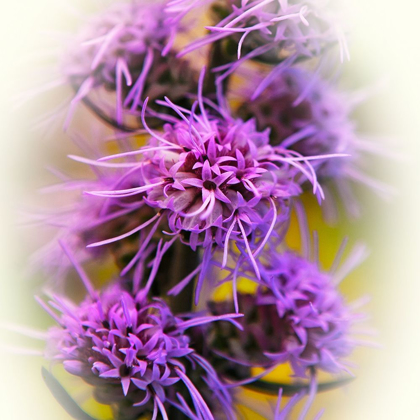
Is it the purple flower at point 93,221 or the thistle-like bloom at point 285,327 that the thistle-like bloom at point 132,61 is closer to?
the purple flower at point 93,221

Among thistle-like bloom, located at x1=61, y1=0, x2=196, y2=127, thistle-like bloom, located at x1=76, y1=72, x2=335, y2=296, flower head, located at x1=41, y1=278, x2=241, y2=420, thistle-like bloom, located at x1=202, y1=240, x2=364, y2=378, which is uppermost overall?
thistle-like bloom, located at x1=61, y1=0, x2=196, y2=127

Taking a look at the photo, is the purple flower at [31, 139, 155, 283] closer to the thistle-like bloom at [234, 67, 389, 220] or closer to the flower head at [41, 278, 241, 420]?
the flower head at [41, 278, 241, 420]

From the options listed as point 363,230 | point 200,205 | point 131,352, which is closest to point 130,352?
point 131,352

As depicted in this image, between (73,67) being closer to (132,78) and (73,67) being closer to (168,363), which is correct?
(132,78)

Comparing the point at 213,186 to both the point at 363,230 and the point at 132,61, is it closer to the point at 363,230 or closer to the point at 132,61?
the point at 132,61

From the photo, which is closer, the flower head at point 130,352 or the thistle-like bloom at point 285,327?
the flower head at point 130,352

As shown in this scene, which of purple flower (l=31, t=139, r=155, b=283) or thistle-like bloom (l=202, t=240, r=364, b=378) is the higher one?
purple flower (l=31, t=139, r=155, b=283)

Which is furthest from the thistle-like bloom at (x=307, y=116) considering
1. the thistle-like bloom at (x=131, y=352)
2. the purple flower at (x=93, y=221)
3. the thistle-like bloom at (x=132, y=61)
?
the thistle-like bloom at (x=131, y=352)

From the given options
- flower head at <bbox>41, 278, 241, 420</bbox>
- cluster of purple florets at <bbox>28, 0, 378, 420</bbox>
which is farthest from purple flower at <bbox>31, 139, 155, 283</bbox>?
flower head at <bbox>41, 278, 241, 420</bbox>
